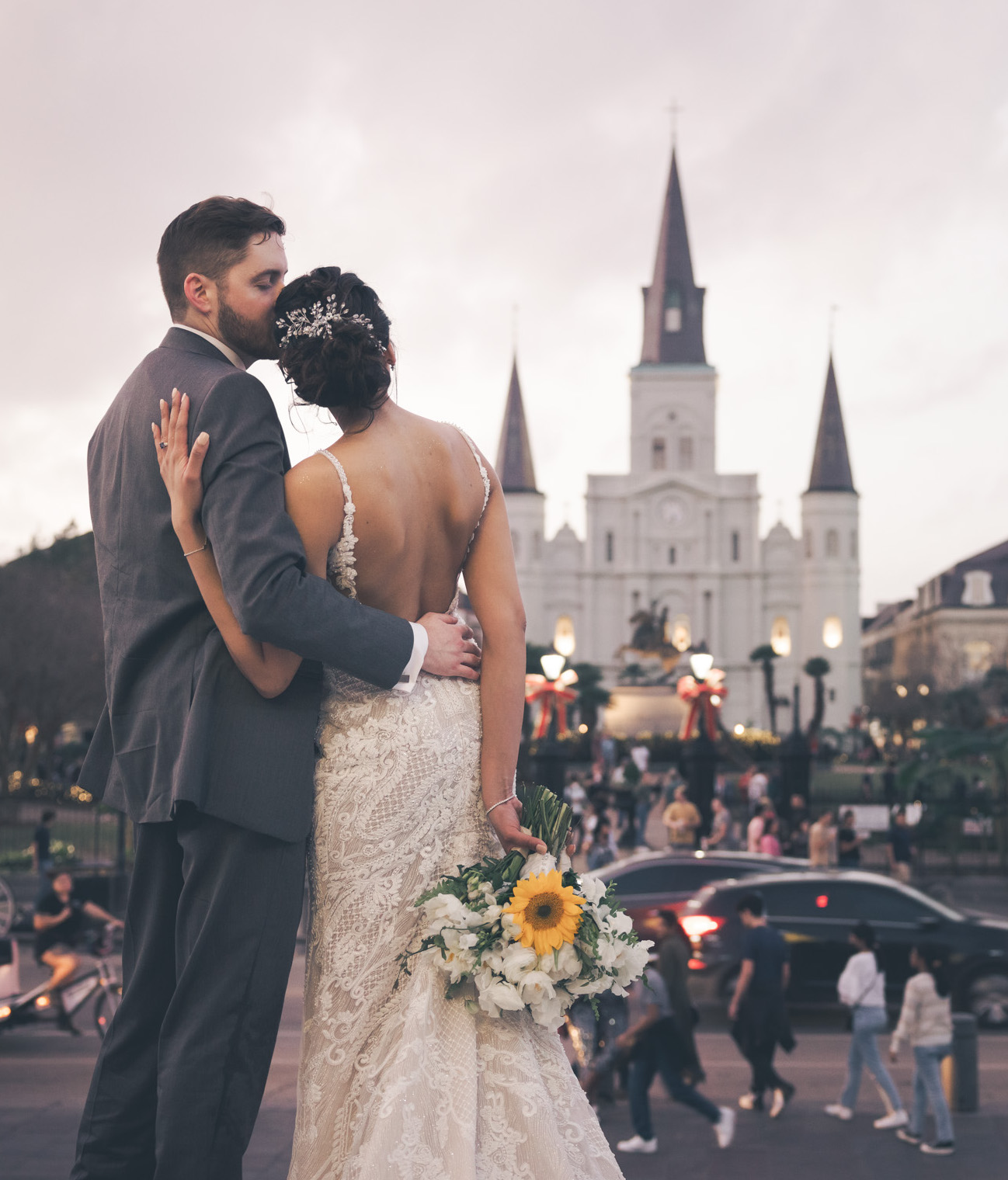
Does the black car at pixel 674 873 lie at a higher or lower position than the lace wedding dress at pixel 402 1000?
lower

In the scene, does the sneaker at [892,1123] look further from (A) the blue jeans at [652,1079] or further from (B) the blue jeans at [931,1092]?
(A) the blue jeans at [652,1079]

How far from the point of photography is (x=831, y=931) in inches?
465

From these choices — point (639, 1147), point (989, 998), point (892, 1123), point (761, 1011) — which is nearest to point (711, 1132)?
point (639, 1147)

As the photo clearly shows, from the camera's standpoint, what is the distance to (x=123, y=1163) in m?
2.50

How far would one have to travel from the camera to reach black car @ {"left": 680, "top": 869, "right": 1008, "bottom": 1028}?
11.6 meters

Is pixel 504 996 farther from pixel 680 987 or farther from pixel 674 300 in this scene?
pixel 674 300

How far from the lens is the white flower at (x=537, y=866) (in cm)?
265

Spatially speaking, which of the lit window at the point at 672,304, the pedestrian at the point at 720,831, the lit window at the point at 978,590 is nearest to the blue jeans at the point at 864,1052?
the pedestrian at the point at 720,831

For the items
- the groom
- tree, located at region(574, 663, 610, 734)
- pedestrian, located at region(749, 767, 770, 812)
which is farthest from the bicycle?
tree, located at region(574, 663, 610, 734)

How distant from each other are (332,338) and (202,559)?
49 centimetres

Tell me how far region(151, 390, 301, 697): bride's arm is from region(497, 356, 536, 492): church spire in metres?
78.4

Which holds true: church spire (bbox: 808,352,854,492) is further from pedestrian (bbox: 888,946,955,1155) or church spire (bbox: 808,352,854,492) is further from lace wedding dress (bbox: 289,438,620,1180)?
lace wedding dress (bbox: 289,438,620,1180)

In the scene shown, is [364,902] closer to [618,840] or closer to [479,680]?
[479,680]

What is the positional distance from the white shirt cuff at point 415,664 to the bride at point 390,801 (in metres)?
0.04
